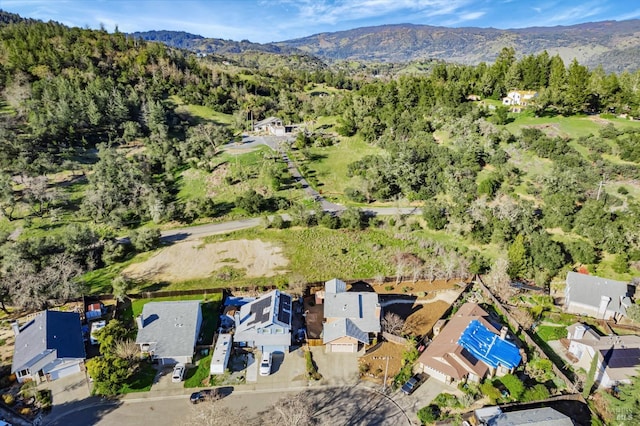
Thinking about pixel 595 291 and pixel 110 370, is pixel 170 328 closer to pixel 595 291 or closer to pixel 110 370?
pixel 110 370

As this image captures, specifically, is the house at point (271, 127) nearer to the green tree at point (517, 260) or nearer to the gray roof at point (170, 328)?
the green tree at point (517, 260)

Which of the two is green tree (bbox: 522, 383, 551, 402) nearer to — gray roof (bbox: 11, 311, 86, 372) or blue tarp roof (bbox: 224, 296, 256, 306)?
blue tarp roof (bbox: 224, 296, 256, 306)

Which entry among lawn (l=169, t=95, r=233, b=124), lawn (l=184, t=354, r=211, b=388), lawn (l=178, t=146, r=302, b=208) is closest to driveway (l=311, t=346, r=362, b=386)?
lawn (l=184, t=354, r=211, b=388)

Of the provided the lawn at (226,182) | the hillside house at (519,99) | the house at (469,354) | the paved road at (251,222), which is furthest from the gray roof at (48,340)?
the hillside house at (519,99)

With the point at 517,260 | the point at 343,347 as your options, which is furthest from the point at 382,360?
the point at 517,260

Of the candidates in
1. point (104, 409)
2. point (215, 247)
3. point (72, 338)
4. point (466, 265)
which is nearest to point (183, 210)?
point (215, 247)

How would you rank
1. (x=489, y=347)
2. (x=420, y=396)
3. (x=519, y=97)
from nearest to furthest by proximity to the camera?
(x=420, y=396)
(x=489, y=347)
(x=519, y=97)

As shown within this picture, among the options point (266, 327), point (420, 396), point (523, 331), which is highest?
point (266, 327)
